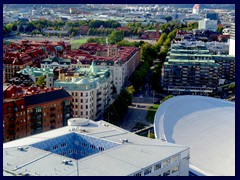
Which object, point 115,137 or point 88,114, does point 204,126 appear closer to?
point 115,137

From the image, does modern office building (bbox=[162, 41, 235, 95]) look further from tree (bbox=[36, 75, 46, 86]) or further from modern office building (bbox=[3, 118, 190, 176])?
modern office building (bbox=[3, 118, 190, 176])

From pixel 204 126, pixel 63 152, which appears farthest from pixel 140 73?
pixel 63 152

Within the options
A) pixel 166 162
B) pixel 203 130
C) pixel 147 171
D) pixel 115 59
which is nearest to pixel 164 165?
pixel 166 162

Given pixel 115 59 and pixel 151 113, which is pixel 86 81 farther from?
pixel 115 59

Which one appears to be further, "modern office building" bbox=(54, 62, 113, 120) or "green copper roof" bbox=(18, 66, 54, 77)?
"green copper roof" bbox=(18, 66, 54, 77)

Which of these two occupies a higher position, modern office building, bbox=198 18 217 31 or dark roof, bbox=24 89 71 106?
modern office building, bbox=198 18 217 31

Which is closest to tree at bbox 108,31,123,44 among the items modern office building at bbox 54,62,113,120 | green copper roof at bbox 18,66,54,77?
green copper roof at bbox 18,66,54,77

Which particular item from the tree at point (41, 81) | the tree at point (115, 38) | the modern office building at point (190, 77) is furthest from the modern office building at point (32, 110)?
the tree at point (115, 38)

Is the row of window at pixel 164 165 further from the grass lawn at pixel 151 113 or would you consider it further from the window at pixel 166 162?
the grass lawn at pixel 151 113
